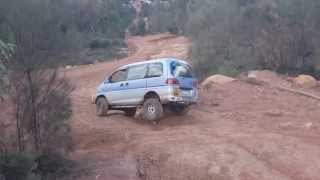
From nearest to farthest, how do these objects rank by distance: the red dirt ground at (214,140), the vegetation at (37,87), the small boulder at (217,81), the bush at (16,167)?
the bush at (16,167), the vegetation at (37,87), the red dirt ground at (214,140), the small boulder at (217,81)

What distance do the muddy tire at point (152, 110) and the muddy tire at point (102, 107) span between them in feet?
6.17

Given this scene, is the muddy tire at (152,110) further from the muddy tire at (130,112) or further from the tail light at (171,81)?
the muddy tire at (130,112)

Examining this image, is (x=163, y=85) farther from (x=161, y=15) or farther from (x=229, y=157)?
(x=161, y=15)

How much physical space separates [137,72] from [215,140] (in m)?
4.65

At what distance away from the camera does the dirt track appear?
43.4ft

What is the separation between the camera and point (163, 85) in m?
18.6

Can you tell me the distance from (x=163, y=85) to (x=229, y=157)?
509 centimetres

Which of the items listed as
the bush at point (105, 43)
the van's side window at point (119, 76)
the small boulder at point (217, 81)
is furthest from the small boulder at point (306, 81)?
the bush at point (105, 43)

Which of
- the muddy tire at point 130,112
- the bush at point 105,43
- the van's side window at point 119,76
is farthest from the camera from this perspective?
the bush at point 105,43

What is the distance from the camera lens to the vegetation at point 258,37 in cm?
2891

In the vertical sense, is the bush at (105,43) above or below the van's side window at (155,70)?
above

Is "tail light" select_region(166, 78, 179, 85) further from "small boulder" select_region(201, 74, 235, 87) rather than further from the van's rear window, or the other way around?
"small boulder" select_region(201, 74, 235, 87)

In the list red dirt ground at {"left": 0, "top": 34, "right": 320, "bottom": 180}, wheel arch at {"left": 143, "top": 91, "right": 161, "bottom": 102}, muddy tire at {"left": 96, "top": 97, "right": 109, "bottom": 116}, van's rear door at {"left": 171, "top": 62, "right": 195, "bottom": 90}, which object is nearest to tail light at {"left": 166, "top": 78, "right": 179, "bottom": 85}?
van's rear door at {"left": 171, "top": 62, "right": 195, "bottom": 90}

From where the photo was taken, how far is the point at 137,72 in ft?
64.3
